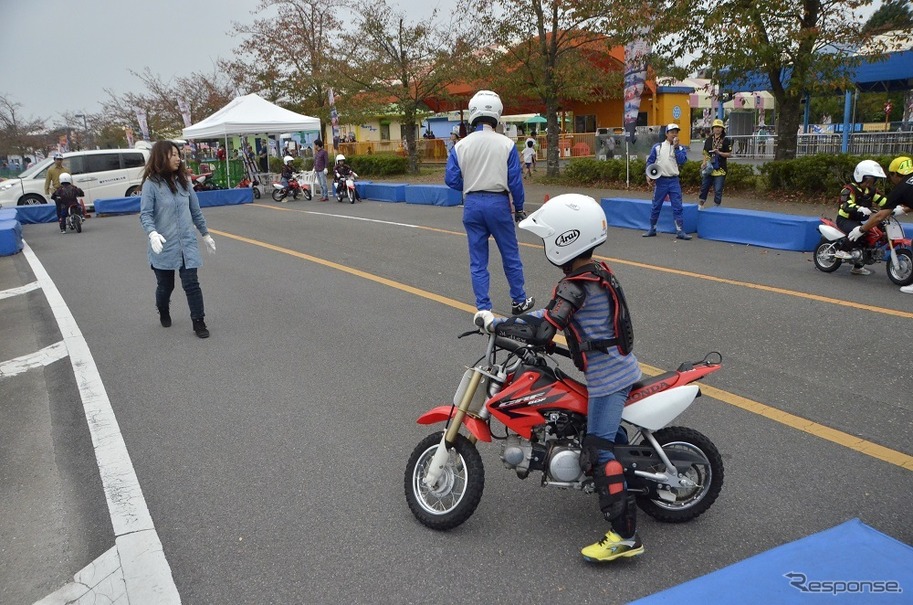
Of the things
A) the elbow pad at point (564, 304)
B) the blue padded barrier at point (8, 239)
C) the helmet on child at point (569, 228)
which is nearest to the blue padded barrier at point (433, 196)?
the blue padded barrier at point (8, 239)

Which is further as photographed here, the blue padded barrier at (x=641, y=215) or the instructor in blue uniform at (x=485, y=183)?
the blue padded barrier at (x=641, y=215)

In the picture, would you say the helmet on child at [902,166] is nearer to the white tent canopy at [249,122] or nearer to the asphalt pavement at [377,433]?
the asphalt pavement at [377,433]

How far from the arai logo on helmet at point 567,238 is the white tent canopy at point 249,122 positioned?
21.6 metres

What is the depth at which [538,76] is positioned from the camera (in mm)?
23312

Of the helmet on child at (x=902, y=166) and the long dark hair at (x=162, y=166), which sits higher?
the long dark hair at (x=162, y=166)

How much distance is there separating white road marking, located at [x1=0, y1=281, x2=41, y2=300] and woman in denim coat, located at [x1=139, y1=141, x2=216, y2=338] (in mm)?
4297

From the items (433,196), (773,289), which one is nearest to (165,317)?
(773,289)

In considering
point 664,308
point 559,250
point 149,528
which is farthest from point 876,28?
point 149,528

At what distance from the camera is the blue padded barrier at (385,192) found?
69.5 feet

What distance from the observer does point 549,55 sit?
2273cm

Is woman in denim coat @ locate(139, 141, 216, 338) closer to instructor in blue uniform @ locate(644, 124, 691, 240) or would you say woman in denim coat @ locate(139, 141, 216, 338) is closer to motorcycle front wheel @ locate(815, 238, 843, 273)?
motorcycle front wheel @ locate(815, 238, 843, 273)

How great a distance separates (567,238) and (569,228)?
0.15ft

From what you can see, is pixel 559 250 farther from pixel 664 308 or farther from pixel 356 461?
pixel 664 308

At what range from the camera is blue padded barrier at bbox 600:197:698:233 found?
12.1 metres
